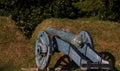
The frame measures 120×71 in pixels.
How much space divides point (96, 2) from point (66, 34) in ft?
23.2

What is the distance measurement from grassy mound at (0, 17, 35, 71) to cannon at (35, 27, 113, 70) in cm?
134

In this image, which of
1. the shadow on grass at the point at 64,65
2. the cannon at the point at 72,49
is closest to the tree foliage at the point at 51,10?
the shadow on grass at the point at 64,65

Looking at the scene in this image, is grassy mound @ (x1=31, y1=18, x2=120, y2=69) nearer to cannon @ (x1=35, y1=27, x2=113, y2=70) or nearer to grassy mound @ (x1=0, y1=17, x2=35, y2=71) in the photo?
grassy mound @ (x1=0, y1=17, x2=35, y2=71)

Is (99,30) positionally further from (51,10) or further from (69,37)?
(69,37)

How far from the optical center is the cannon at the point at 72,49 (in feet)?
21.7

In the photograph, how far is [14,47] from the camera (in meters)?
10.5

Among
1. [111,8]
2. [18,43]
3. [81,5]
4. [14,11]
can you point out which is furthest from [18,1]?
A: [18,43]

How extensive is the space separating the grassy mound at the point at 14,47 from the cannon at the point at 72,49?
4.38 ft

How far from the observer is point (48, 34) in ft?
27.2

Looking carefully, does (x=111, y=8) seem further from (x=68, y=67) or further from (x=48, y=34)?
(x=48, y=34)

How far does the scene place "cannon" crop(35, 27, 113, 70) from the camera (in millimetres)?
6606

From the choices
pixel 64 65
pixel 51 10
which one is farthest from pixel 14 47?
pixel 51 10

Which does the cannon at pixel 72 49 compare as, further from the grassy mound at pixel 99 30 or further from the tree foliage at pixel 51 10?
the tree foliage at pixel 51 10

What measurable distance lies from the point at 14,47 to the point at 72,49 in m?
3.66
